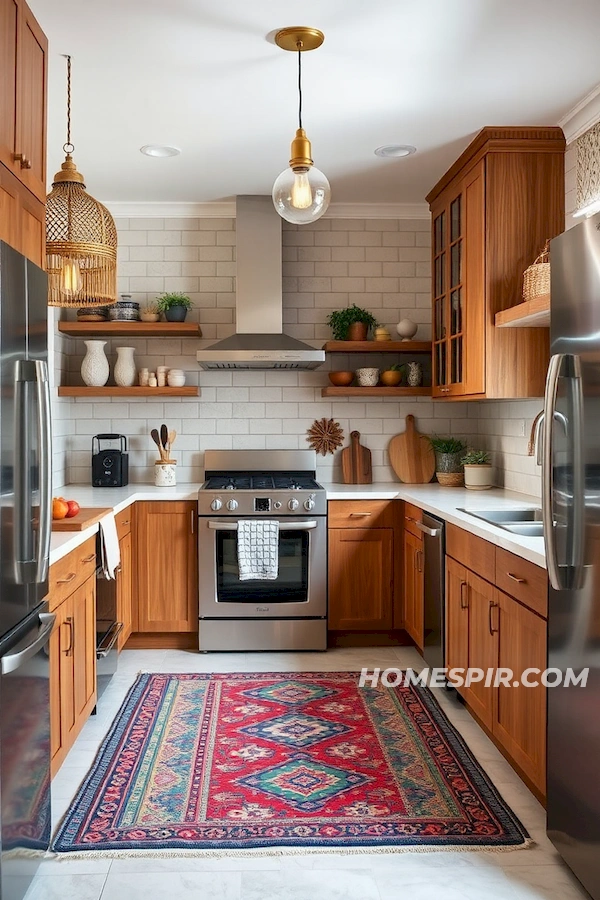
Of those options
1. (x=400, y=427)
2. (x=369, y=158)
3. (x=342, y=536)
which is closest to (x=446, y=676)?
(x=342, y=536)

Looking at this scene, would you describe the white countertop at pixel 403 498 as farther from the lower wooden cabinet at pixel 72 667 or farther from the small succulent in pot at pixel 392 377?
the small succulent in pot at pixel 392 377

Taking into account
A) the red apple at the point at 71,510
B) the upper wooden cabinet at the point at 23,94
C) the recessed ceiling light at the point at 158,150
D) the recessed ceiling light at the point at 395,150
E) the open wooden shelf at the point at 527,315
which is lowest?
the red apple at the point at 71,510

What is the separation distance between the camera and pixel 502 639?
2875 mm

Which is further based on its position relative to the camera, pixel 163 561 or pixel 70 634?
pixel 163 561

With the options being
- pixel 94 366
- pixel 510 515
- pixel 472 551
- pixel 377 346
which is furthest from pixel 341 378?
pixel 472 551

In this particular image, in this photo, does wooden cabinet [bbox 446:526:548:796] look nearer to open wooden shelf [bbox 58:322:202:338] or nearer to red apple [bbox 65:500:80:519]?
red apple [bbox 65:500:80:519]

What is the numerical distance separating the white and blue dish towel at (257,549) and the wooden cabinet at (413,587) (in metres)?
0.75

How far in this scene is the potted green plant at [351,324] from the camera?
4.98 metres

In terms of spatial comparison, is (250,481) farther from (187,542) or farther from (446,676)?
(446,676)

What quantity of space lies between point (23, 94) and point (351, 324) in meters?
2.87

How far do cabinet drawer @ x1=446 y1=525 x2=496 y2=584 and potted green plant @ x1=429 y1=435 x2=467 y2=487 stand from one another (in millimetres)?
1288

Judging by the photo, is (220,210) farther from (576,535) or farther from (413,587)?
(576,535)

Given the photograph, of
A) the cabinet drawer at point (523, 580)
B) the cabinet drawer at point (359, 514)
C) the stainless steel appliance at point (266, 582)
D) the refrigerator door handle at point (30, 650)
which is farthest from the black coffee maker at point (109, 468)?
the cabinet drawer at point (523, 580)

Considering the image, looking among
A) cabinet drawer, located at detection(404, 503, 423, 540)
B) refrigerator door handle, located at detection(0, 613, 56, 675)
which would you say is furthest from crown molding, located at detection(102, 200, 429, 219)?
refrigerator door handle, located at detection(0, 613, 56, 675)
